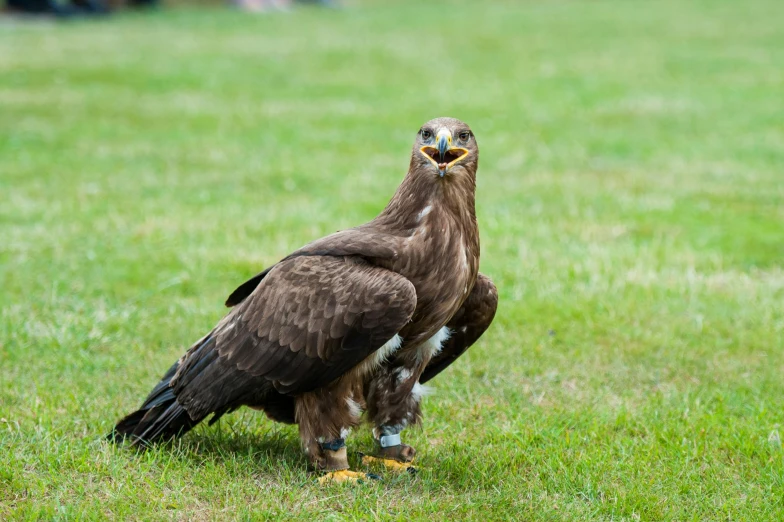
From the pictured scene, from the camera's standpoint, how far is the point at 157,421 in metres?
5.30

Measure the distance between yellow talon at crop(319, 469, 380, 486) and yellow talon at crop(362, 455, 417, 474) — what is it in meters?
0.17

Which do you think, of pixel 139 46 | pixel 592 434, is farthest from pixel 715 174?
pixel 139 46

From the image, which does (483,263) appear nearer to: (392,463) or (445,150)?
(392,463)

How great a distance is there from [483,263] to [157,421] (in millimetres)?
4256

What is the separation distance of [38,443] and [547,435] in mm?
2604

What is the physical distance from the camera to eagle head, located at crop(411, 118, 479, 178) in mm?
4906

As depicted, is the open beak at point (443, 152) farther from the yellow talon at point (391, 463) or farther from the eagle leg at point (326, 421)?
the yellow talon at point (391, 463)

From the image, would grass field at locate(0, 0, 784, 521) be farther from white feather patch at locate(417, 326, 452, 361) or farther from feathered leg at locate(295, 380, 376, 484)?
white feather patch at locate(417, 326, 452, 361)

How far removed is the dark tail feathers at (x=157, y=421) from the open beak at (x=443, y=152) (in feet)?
5.43

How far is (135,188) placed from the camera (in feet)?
38.3

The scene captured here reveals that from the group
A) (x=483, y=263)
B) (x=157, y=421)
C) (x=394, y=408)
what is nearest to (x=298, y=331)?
(x=394, y=408)

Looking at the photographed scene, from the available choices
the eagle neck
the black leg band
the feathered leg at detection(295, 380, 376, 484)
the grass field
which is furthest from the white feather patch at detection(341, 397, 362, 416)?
the eagle neck

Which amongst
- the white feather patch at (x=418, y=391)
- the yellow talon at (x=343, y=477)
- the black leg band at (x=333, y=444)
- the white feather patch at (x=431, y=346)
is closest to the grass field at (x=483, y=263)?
the yellow talon at (x=343, y=477)

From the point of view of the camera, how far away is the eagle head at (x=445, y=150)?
491 centimetres
